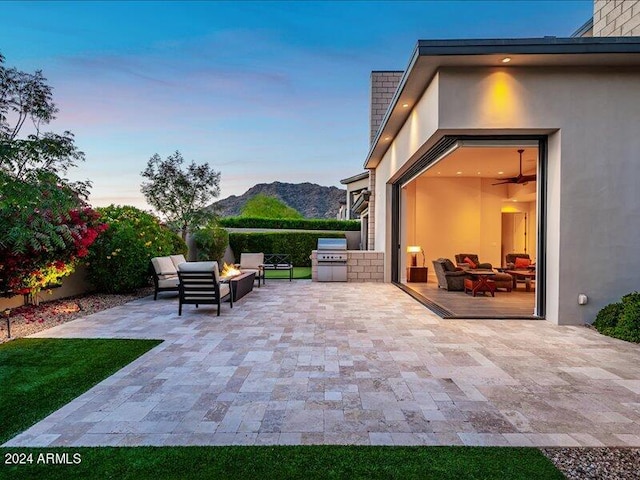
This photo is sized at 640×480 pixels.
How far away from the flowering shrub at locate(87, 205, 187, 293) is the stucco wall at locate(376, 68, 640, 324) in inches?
279

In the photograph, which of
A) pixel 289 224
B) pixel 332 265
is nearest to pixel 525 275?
pixel 332 265

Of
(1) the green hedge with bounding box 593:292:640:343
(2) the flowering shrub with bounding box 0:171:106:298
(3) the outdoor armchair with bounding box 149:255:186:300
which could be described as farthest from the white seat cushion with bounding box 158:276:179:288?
(1) the green hedge with bounding box 593:292:640:343

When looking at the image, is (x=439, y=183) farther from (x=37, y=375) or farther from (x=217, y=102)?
(x=37, y=375)

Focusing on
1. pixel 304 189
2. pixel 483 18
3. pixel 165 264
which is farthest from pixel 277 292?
pixel 304 189

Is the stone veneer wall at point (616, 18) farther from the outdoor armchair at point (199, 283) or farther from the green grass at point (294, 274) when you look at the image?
the green grass at point (294, 274)

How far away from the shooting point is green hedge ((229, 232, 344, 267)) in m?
16.4

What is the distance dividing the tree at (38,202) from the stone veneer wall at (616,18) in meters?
9.80

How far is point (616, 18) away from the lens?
6980mm

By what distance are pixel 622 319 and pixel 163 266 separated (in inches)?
341

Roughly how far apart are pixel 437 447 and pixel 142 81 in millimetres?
12691

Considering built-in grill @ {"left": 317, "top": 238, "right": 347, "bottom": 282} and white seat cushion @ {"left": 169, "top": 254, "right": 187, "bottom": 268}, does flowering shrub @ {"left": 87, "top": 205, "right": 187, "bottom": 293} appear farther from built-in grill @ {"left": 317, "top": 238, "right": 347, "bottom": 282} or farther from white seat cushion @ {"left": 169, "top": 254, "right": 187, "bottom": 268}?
built-in grill @ {"left": 317, "top": 238, "right": 347, "bottom": 282}

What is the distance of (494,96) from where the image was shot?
564cm

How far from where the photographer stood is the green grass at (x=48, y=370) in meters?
2.84

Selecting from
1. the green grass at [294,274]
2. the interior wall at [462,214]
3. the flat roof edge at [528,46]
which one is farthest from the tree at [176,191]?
the flat roof edge at [528,46]
